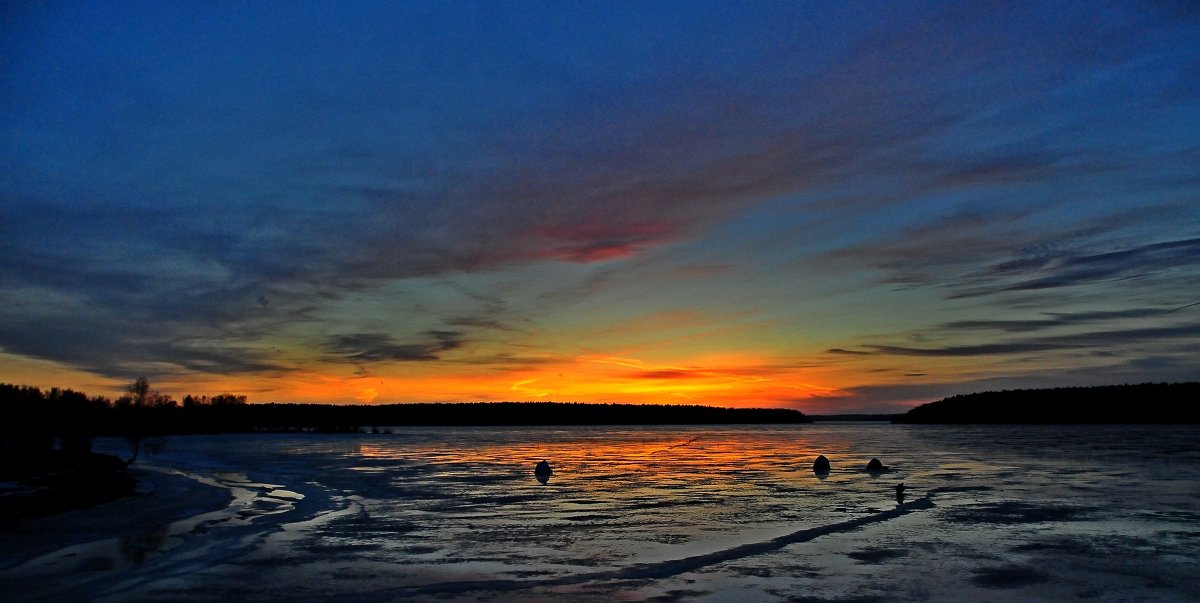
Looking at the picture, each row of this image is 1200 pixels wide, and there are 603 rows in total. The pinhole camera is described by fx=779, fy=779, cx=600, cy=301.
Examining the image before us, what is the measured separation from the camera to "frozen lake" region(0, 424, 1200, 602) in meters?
10.8

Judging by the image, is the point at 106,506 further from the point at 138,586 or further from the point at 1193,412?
the point at 1193,412

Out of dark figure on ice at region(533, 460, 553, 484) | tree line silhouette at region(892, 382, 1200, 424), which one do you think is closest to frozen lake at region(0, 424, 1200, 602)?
dark figure on ice at region(533, 460, 553, 484)

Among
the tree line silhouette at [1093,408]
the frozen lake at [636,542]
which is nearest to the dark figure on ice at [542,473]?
the frozen lake at [636,542]

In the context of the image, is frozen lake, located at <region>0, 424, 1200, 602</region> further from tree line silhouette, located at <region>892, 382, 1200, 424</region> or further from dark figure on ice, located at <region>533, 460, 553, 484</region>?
tree line silhouette, located at <region>892, 382, 1200, 424</region>

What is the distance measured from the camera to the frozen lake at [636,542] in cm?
1082

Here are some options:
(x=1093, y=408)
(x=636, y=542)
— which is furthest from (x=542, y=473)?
(x=1093, y=408)

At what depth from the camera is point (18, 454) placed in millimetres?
32312

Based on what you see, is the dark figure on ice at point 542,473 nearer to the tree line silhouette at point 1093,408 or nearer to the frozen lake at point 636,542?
the frozen lake at point 636,542

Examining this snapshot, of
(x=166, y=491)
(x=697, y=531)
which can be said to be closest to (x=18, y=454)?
(x=166, y=491)

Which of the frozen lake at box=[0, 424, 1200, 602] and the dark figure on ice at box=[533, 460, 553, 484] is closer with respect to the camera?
the frozen lake at box=[0, 424, 1200, 602]

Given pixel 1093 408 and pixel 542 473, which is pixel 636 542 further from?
pixel 1093 408

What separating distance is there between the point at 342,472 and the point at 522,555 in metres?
23.0

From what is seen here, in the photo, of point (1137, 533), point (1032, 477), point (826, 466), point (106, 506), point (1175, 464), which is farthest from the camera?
point (1175, 464)

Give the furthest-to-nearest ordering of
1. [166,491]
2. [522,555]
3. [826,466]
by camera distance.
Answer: [826,466]
[166,491]
[522,555]
